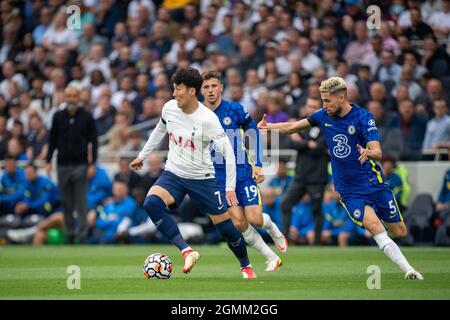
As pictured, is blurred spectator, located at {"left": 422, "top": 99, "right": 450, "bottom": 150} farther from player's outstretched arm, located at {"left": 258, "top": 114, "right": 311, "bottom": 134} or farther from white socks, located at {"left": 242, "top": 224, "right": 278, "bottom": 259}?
player's outstretched arm, located at {"left": 258, "top": 114, "right": 311, "bottom": 134}

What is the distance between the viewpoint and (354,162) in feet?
38.9

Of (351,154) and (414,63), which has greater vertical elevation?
(414,63)

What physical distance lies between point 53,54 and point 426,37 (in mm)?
11189

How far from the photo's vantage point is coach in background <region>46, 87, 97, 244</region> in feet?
63.6

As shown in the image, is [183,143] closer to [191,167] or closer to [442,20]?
[191,167]

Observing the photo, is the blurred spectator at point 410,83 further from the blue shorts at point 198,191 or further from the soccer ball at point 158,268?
the soccer ball at point 158,268

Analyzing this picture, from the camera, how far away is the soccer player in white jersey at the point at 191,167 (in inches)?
458

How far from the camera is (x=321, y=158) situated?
1909cm

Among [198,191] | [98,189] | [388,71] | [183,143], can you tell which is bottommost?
[98,189]

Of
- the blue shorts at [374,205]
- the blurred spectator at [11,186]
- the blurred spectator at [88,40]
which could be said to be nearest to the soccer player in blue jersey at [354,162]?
the blue shorts at [374,205]

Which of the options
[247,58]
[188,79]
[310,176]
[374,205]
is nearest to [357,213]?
[374,205]

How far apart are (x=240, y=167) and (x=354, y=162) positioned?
6.68ft

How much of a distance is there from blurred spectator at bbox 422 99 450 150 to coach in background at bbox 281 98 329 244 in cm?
198
